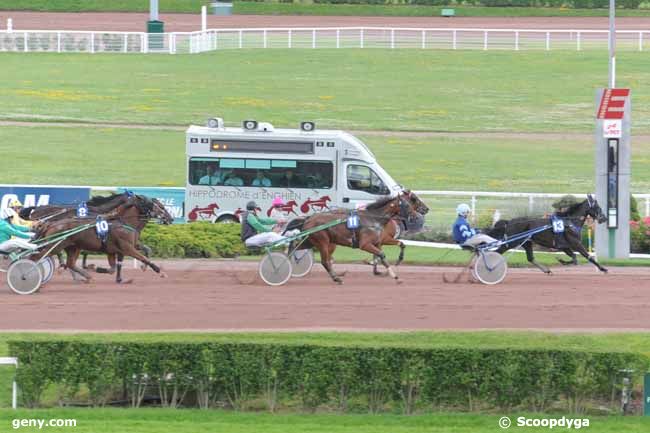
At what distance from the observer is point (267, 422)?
41.3 feet

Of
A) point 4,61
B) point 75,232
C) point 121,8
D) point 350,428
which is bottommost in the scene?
point 350,428

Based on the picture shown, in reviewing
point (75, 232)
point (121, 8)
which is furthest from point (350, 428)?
point (121, 8)

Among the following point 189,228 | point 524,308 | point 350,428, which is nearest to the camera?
point 350,428

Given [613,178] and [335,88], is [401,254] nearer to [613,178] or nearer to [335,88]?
[613,178]

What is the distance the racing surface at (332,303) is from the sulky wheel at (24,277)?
0.54 ft

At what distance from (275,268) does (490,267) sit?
9.69ft

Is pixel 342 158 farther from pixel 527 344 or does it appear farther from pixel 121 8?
pixel 121 8

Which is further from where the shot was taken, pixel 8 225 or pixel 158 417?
pixel 8 225

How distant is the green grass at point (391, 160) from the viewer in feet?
104

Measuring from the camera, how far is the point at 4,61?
46.2m

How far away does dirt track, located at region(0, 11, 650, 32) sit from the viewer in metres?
53.2

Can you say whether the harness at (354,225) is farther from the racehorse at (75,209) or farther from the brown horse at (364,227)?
the racehorse at (75,209)

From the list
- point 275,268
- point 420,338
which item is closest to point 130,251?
point 275,268

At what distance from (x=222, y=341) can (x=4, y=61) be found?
3463cm
